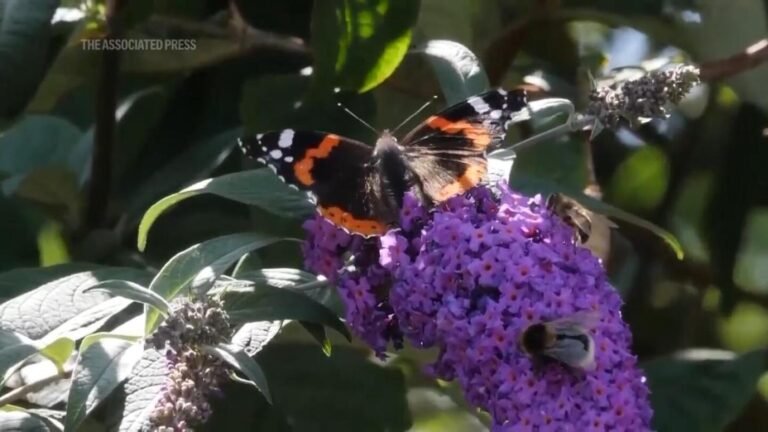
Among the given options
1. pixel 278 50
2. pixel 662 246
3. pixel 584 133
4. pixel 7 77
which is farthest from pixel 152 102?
pixel 662 246

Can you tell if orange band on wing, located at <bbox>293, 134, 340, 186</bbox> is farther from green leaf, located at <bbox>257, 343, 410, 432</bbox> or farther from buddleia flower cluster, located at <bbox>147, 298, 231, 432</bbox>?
green leaf, located at <bbox>257, 343, 410, 432</bbox>

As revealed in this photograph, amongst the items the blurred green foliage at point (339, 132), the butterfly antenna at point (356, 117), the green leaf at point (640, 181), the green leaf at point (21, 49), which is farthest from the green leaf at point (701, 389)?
the green leaf at point (21, 49)

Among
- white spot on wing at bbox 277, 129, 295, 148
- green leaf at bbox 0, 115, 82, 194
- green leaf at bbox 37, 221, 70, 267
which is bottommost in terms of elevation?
green leaf at bbox 37, 221, 70, 267

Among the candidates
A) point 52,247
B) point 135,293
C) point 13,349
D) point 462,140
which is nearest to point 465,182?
point 462,140

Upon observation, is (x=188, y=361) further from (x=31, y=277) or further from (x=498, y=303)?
(x=31, y=277)

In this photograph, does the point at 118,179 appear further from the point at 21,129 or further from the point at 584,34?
the point at 584,34

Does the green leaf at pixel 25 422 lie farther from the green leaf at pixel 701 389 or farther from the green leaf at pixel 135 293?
the green leaf at pixel 701 389

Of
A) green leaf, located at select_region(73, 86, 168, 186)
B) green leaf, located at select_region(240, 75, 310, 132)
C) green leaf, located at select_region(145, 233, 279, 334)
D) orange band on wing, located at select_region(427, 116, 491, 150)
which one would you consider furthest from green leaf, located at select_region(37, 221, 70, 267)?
orange band on wing, located at select_region(427, 116, 491, 150)
